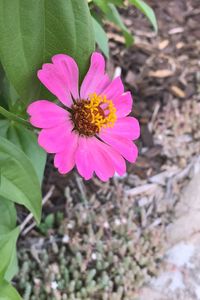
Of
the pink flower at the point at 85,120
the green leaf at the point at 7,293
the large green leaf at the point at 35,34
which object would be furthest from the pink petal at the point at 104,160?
the green leaf at the point at 7,293

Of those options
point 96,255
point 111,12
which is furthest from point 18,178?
point 96,255

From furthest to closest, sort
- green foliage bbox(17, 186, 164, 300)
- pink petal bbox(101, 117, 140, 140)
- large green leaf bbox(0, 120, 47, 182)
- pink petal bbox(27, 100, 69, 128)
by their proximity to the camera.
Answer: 1. green foliage bbox(17, 186, 164, 300)
2. large green leaf bbox(0, 120, 47, 182)
3. pink petal bbox(101, 117, 140, 140)
4. pink petal bbox(27, 100, 69, 128)

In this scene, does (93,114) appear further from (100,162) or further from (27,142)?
(27,142)

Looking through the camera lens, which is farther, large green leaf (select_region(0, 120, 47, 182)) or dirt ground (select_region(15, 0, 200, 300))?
dirt ground (select_region(15, 0, 200, 300))

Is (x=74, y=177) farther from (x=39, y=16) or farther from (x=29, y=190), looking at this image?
(x=39, y=16)

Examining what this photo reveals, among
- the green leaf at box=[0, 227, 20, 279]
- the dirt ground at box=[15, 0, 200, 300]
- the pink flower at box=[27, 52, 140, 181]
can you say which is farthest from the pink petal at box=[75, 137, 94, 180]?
the dirt ground at box=[15, 0, 200, 300]

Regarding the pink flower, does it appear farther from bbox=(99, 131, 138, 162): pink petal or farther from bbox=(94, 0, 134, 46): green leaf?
bbox=(94, 0, 134, 46): green leaf

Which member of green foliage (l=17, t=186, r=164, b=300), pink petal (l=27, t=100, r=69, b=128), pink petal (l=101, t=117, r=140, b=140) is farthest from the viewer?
green foliage (l=17, t=186, r=164, b=300)
